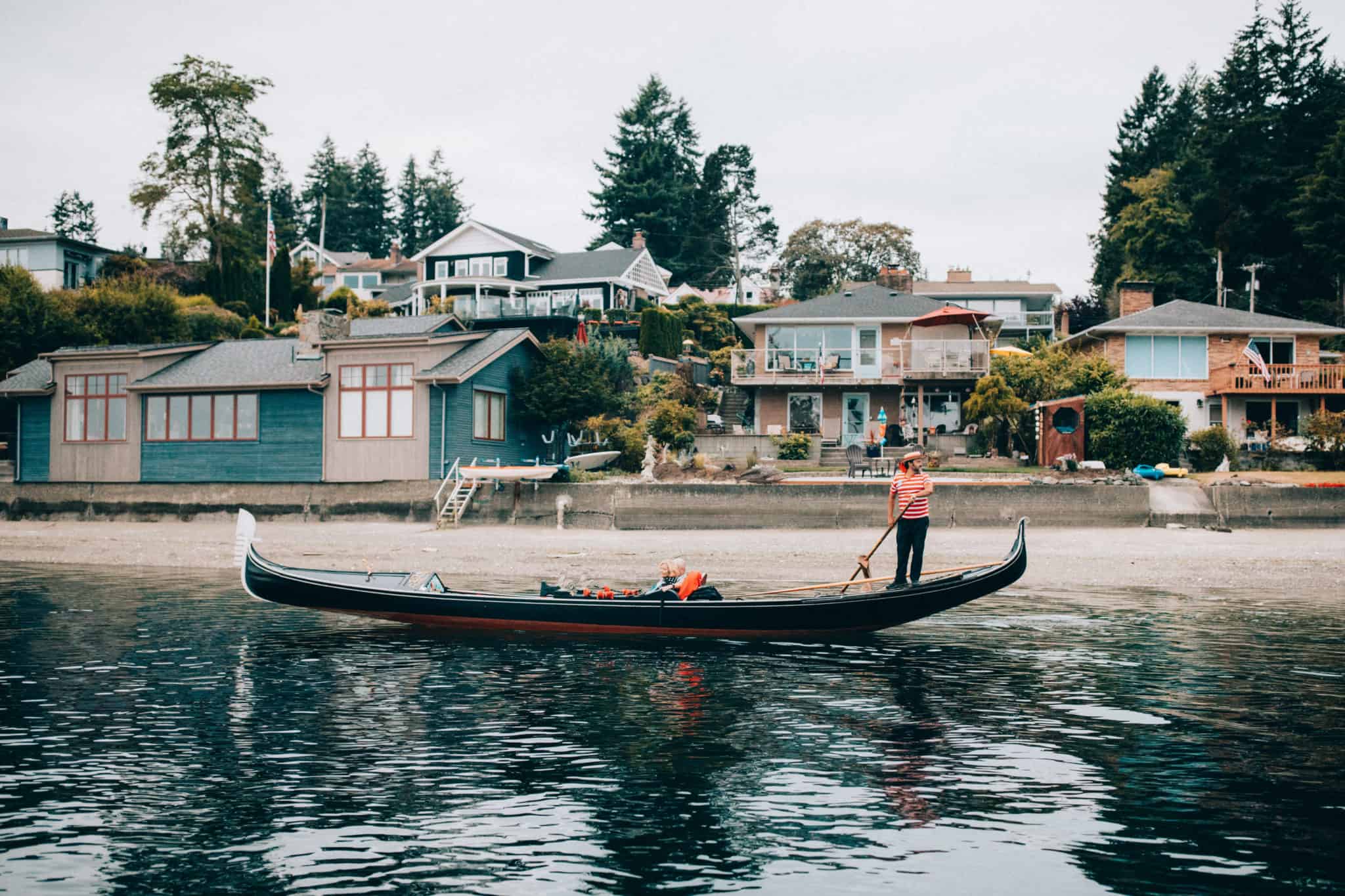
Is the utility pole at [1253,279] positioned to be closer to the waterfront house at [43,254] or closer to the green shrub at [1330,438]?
the green shrub at [1330,438]

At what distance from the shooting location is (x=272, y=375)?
37.1m

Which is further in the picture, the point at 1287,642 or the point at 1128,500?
the point at 1128,500

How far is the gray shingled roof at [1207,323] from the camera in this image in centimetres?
4550

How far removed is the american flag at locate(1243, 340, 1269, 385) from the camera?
4331 cm

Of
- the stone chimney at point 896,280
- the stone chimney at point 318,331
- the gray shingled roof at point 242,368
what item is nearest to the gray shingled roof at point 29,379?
the gray shingled roof at point 242,368

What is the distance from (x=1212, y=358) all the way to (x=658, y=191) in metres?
53.7

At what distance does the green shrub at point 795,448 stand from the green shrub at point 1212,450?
13.3 m

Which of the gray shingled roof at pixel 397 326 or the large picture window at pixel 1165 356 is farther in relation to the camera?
the large picture window at pixel 1165 356

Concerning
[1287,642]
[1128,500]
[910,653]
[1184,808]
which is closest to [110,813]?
[1184,808]

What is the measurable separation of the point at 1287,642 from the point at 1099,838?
34.6 ft

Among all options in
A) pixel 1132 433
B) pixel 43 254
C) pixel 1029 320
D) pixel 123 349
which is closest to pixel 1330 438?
pixel 1132 433

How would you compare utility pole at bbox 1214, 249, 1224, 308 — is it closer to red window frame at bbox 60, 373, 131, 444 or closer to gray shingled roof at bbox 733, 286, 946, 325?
gray shingled roof at bbox 733, 286, 946, 325

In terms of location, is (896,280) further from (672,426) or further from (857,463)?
(857,463)

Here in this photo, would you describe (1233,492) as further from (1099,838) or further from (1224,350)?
(1099,838)
